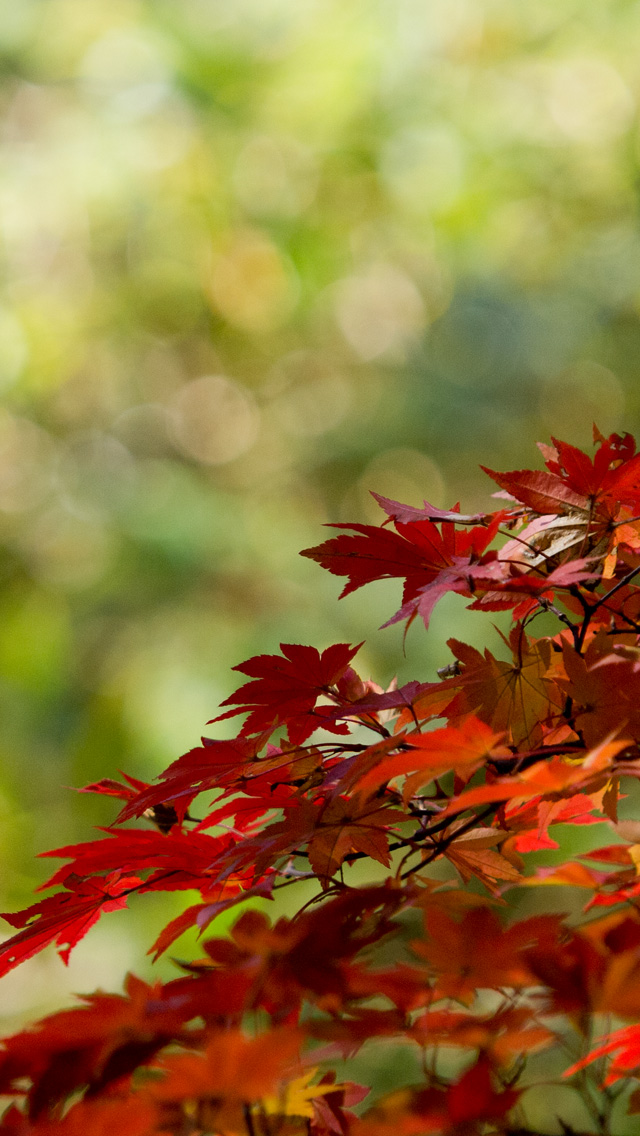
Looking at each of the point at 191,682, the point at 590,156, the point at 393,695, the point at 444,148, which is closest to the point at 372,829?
the point at 393,695

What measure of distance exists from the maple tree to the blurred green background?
289 cm

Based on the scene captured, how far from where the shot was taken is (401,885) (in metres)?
0.44

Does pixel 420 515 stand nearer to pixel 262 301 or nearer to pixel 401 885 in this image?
pixel 401 885

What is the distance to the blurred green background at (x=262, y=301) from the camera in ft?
11.8

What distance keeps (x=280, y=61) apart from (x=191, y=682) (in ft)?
9.36

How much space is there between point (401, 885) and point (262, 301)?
429cm

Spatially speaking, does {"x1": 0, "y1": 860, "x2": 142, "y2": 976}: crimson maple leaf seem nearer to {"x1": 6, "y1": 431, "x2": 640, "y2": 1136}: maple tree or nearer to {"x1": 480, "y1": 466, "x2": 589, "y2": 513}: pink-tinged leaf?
{"x1": 6, "y1": 431, "x2": 640, "y2": 1136}: maple tree

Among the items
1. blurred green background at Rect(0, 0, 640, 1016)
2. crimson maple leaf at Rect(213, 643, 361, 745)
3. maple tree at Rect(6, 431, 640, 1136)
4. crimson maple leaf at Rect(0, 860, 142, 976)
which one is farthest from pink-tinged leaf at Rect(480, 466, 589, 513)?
blurred green background at Rect(0, 0, 640, 1016)

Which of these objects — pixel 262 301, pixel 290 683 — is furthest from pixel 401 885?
pixel 262 301

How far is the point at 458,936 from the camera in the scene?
29 cm

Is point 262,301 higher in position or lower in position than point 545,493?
higher

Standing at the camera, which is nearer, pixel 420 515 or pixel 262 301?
pixel 420 515

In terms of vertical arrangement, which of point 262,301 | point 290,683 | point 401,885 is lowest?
point 401,885

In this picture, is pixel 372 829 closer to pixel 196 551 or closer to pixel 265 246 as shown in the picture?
pixel 196 551
